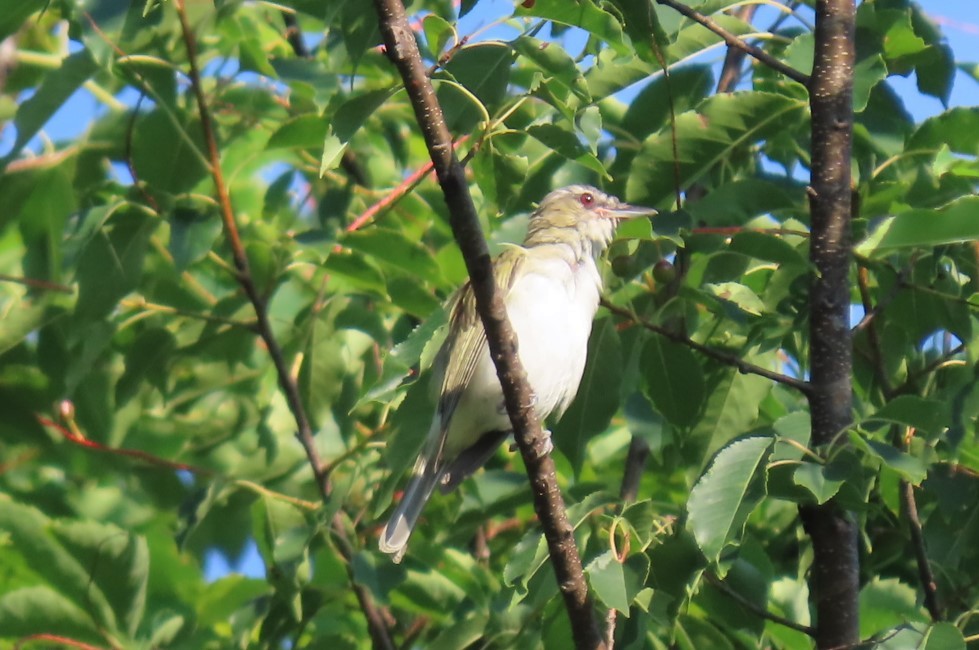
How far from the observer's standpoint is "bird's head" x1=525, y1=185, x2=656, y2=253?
5.30 meters

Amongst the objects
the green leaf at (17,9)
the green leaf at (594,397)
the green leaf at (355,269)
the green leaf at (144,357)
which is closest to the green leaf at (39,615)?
the green leaf at (144,357)

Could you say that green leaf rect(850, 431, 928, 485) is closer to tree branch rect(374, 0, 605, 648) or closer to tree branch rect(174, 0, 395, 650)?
tree branch rect(374, 0, 605, 648)

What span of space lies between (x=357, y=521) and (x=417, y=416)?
112 centimetres

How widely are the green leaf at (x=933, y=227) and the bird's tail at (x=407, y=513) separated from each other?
5.81ft

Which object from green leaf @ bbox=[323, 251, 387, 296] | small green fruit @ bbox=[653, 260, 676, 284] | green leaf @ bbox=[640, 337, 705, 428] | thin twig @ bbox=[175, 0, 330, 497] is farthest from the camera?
green leaf @ bbox=[323, 251, 387, 296]

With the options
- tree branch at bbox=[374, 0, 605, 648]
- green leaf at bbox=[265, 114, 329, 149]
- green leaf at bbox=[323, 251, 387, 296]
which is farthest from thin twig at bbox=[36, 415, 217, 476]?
tree branch at bbox=[374, 0, 605, 648]

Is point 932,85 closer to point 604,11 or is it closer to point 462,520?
point 604,11

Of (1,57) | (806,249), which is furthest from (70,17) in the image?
(806,249)

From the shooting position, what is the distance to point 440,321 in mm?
2957

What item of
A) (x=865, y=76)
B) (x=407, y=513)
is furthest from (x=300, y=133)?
(x=865, y=76)

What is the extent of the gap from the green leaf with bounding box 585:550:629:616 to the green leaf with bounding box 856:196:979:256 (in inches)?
37.0

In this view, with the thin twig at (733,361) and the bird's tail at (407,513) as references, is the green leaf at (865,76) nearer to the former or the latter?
the thin twig at (733,361)

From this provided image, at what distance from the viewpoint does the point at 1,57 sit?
16.7 ft

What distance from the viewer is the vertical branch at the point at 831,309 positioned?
3.59 m
